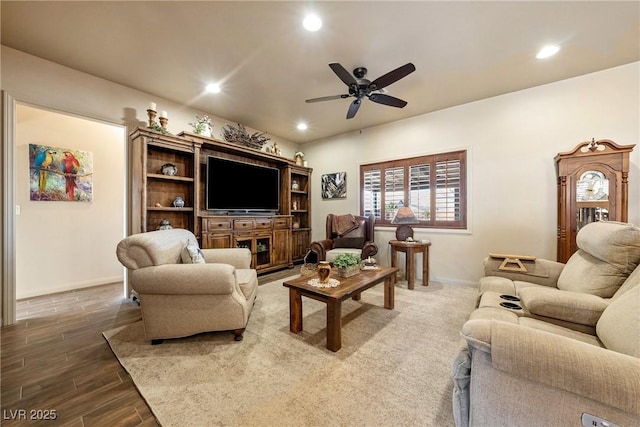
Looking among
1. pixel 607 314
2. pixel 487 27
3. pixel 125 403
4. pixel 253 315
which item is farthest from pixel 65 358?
pixel 487 27

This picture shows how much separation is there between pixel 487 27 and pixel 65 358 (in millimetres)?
4446

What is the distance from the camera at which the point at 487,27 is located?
2094 mm

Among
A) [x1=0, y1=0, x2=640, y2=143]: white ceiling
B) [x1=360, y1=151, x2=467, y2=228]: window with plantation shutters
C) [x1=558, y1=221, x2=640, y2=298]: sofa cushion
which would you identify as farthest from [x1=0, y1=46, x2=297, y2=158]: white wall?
[x1=558, y1=221, x2=640, y2=298]: sofa cushion

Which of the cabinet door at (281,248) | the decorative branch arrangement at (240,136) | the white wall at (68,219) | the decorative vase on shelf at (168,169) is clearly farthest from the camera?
the cabinet door at (281,248)

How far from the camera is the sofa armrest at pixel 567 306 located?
1.29m

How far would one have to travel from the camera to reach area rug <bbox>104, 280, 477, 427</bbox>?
1.31 metres

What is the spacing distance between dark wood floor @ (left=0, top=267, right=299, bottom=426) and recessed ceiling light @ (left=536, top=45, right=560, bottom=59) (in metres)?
4.36

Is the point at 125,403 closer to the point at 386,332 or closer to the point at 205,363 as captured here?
the point at 205,363

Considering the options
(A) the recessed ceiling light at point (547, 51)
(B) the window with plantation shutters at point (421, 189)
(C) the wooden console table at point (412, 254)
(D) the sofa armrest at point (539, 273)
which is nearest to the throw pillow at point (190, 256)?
(C) the wooden console table at point (412, 254)

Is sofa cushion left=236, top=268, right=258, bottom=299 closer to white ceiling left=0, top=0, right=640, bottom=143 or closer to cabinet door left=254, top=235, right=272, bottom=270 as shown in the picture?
cabinet door left=254, top=235, right=272, bottom=270

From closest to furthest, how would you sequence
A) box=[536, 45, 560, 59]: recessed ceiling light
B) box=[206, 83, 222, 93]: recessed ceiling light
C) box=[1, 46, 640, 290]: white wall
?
box=[536, 45, 560, 59]: recessed ceiling light → box=[1, 46, 640, 290]: white wall → box=[206, 83, 222, 93]: recessed ceiling light

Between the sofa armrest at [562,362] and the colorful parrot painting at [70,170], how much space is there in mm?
5102

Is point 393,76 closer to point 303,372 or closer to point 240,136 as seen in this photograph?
point 303,372

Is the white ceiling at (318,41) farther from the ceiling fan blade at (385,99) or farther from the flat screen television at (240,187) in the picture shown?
the flat screen television at (240,187)
